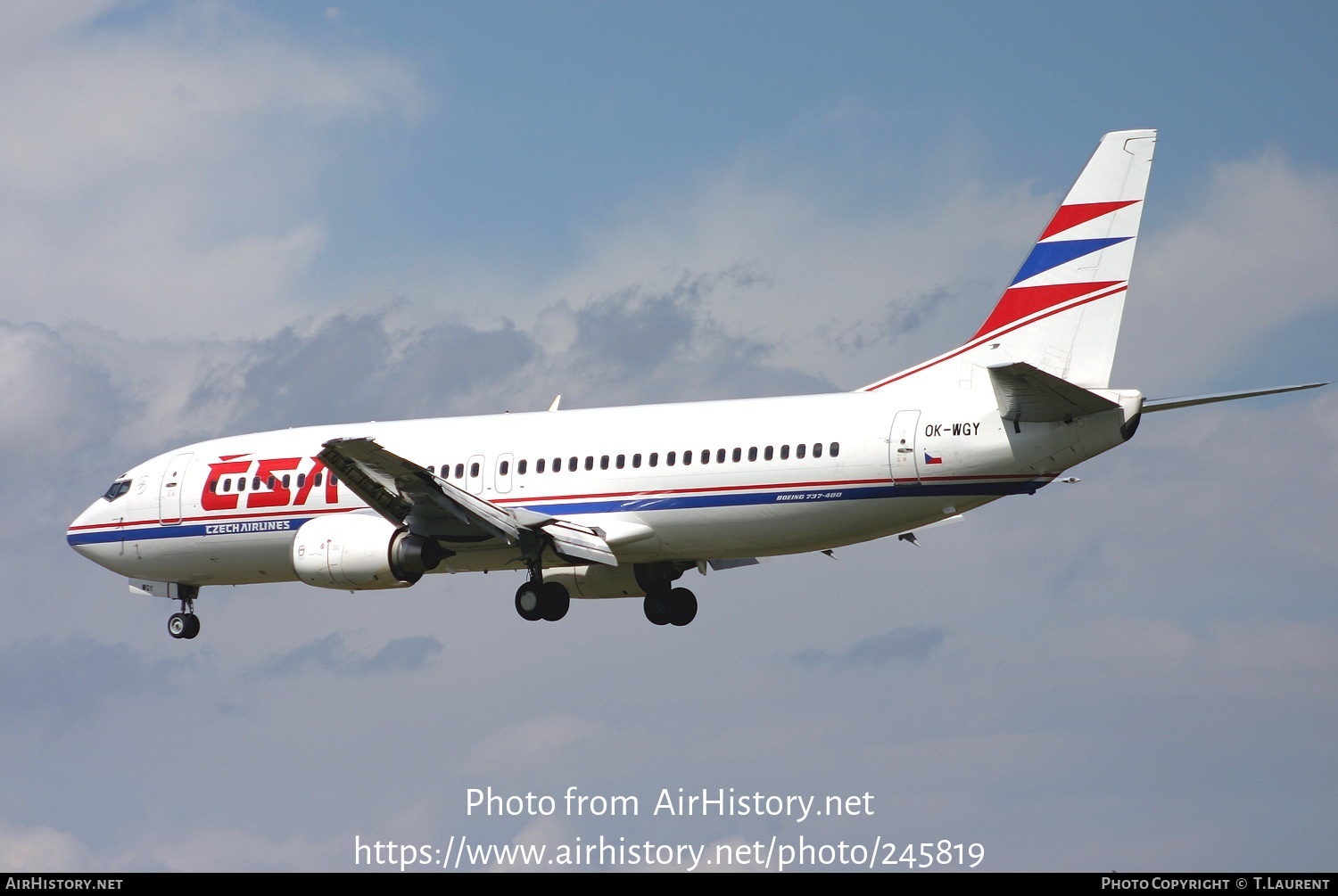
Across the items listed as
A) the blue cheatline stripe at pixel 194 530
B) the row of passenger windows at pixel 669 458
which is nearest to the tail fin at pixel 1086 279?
the row of passenger windows at pixel 669 458

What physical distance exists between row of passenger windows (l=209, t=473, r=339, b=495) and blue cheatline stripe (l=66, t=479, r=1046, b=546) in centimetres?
77

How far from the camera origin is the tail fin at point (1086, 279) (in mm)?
31875

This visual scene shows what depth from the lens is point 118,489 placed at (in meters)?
41.2

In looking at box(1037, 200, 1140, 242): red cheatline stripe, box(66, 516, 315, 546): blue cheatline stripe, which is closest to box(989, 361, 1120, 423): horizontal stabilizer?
box(1037, 200, 1140, 242): red cheatline stripe

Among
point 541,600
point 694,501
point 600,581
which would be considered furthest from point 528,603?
point 694,501

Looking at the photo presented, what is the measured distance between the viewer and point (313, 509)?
37.8m

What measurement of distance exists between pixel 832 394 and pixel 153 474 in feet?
54.6

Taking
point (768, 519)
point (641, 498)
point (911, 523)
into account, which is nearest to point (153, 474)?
point (641, 498)

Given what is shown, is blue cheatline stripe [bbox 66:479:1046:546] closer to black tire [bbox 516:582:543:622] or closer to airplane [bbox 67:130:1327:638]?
airplane [bbox 67:130:1327:638]

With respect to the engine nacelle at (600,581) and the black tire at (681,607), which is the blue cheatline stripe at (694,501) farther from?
the black tire at (681,607)

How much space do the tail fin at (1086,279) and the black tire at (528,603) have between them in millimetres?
10218

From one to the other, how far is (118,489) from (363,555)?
30.3 ft

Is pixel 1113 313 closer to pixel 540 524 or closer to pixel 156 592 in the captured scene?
pixel 540 524
